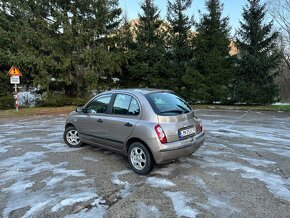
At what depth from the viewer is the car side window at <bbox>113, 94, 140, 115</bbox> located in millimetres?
4945

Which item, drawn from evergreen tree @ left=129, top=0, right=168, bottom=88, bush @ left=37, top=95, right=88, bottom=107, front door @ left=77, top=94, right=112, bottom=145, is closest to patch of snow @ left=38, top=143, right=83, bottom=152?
front door @ left=77, top=94, right=112, bottom=145

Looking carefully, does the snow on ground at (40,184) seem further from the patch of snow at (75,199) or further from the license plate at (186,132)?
the license plate at (186,132)

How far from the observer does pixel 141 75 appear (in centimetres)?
2075

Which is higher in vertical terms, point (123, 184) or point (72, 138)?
point (72, 138)

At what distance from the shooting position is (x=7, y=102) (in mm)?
17328

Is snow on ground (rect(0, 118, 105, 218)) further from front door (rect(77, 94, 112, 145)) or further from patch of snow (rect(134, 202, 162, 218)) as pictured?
front door (rect(77, 94, 112, 145))

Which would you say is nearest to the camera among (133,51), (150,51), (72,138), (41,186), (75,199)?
(75,199)

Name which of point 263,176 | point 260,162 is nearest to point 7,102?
point 260,162

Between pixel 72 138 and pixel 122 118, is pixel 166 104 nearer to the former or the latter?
pixel 122 118

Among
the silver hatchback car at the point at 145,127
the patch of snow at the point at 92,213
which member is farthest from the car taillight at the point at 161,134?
the patch of snow at the point at 92,213

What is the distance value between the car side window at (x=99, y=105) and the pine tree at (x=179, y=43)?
14596 millimetres

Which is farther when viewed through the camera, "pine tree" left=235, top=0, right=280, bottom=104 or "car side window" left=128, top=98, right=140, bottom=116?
"pine tree" left=235, top=0, right=280, bottom=104

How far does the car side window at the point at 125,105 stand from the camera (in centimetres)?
495

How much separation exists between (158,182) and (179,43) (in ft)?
56.9
